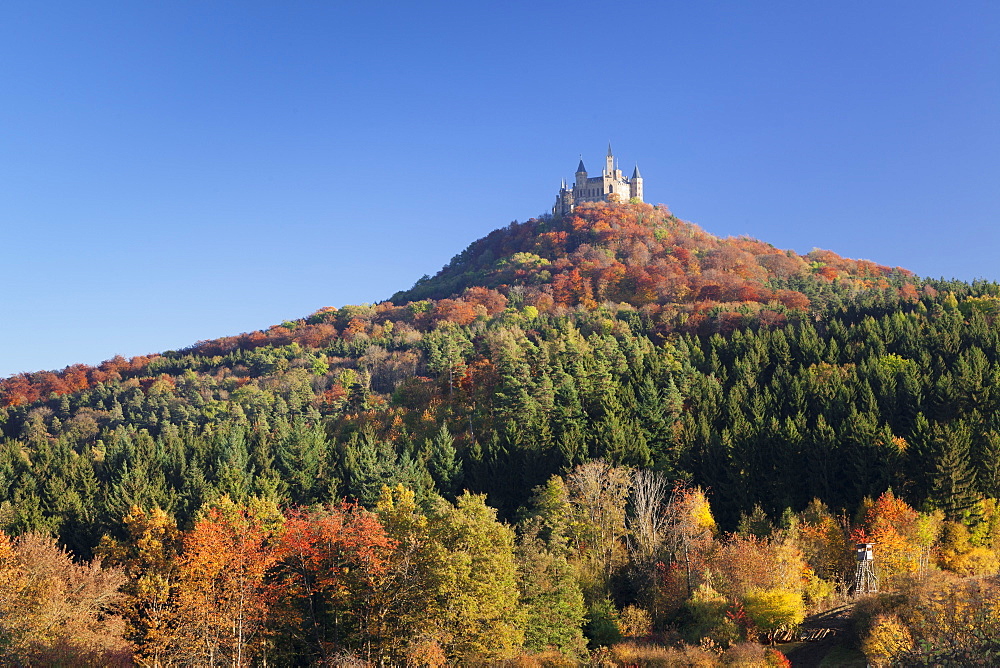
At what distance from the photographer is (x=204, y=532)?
40625 millimetres

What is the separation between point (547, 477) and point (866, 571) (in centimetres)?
2589

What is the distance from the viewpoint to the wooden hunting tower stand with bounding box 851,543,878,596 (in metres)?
47.6

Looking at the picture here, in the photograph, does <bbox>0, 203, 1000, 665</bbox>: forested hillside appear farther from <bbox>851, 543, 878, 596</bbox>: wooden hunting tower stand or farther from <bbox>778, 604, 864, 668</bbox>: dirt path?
<bbox>851, 543, 878, 596</bbox>: wooden hunting tower stand

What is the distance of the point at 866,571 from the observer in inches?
1900

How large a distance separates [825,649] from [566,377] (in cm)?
3779

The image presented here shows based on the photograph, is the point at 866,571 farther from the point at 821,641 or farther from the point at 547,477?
the point at 547,477

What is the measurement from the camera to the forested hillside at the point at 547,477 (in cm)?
3809

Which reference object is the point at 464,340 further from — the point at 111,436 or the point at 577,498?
the point at 577,498

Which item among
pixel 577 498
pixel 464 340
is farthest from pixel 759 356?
pixel 464 340

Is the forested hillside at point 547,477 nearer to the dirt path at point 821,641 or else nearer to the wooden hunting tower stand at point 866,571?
the dirt path at point 821,641

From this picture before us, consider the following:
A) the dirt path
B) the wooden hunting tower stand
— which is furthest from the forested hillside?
the wooden hunting tower stand

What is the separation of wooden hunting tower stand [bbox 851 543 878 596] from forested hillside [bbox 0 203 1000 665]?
1.84 meters

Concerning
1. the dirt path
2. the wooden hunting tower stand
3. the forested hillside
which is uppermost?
the forested hillside

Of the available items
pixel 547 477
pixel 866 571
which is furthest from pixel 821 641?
pixel 547 477
